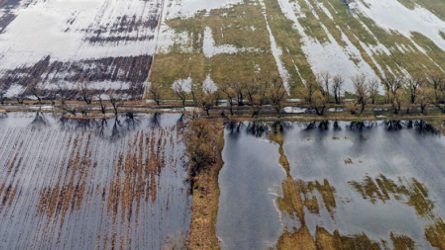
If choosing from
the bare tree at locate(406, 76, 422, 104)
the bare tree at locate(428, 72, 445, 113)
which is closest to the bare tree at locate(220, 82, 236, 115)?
the bare tree at locate(406, 76, 422, 104)

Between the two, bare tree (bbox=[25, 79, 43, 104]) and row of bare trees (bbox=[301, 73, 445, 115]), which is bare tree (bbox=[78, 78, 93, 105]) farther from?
row of bare trees (bbox=[301, 73, 445, 115])

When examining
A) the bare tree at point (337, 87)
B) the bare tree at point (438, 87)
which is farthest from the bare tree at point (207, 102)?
the bare tree at point (438, 87)

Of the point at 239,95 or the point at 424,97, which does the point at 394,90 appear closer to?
the point at 424,97

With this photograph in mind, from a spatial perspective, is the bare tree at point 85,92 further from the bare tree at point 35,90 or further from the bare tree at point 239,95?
the bare tree at point 239,95

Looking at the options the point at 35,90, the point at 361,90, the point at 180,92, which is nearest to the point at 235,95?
the point at 180,92

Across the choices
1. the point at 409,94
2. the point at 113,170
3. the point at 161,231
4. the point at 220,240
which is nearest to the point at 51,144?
the point at 113,170
